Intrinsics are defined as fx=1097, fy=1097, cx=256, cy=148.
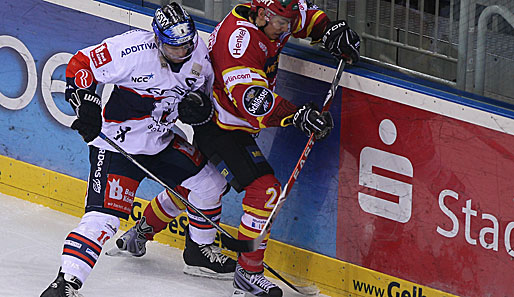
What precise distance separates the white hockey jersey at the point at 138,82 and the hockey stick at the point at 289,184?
53 cm

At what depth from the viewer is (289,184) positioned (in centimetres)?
471

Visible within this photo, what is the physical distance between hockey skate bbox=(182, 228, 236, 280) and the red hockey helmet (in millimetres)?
1231

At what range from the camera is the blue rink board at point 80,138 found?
4.97 metres

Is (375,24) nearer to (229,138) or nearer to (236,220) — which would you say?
(229,138)

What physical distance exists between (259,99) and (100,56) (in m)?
0.70

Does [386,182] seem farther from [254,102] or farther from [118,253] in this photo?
[118,253]

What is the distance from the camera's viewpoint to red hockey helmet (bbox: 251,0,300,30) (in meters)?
4.51

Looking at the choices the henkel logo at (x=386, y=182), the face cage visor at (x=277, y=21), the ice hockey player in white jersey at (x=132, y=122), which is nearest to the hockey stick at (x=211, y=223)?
the ice hockey player in white jersey at (x=132, y=122)

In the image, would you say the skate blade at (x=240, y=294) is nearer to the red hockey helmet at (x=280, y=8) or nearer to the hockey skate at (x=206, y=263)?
the hockey skate at (x=206, y=263)

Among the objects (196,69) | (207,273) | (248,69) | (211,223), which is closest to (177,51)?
(196,69)

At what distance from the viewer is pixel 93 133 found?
4.53 m

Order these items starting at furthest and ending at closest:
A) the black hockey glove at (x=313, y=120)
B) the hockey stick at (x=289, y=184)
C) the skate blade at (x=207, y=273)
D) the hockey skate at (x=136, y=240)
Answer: the hockey skate at (x=136, y=240), the skate blade at (x=207, y=273), the hockey stick at (x=289, y=184), the black hockey glove at (x=313, y=120)

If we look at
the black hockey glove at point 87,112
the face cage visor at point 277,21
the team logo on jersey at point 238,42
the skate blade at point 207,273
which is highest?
the face cage visor at point 277,21

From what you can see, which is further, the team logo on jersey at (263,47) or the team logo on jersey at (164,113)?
the team logo on jersey at (164,113)
